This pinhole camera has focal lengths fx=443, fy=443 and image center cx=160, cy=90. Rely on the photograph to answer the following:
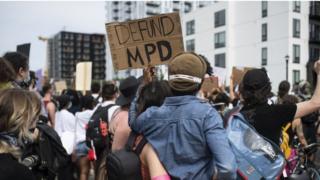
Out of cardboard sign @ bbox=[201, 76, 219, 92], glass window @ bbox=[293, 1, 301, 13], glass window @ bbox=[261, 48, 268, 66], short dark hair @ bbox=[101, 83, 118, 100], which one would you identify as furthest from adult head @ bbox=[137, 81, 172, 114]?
glass window @ bbox=[261, 48, 268, 66]

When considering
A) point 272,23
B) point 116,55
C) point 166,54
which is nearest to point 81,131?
point 116,55

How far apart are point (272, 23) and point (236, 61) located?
23.5 ft

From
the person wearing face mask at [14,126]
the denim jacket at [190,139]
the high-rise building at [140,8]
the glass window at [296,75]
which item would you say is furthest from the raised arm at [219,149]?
the high-rise building at [140,8]

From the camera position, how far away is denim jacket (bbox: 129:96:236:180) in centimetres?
278

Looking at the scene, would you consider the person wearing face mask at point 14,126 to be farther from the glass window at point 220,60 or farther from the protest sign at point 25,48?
the glass window at point 220,60

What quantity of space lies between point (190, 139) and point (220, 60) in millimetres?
49004

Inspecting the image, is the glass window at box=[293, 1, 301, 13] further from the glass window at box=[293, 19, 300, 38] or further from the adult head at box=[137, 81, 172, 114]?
the adult head at box=[137, 81, 172, 114]

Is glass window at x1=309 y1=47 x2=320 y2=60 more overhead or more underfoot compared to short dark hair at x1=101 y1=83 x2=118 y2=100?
more overhead

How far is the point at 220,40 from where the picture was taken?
51.3 metres

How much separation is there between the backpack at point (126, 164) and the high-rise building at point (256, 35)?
120ft

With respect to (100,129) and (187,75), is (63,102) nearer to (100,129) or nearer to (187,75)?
(100,129)

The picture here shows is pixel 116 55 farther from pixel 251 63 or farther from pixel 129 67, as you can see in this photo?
pixel 251 63

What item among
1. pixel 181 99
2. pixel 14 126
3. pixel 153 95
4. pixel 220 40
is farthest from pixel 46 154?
pixel 220 40

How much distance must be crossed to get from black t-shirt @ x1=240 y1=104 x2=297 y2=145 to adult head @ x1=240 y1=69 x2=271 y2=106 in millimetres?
117
